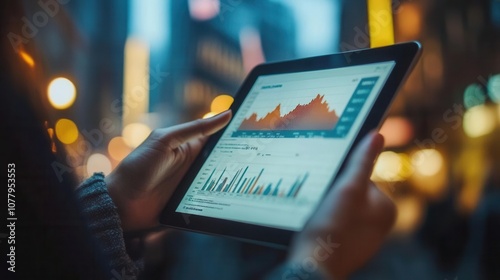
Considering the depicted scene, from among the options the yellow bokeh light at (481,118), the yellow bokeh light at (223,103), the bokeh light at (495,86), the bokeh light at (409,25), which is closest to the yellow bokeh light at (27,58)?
the yellow bokeh light at (223,103)

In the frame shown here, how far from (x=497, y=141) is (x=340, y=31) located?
4.64 feet

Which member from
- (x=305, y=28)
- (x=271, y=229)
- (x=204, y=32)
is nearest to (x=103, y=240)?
(x=271, y=229)

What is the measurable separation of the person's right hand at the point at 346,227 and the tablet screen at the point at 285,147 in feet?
0.06

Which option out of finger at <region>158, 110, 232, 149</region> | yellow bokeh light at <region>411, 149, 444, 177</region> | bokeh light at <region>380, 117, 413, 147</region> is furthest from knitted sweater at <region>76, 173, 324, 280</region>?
bokeh light at <region>380, 117, 413, 147</region>

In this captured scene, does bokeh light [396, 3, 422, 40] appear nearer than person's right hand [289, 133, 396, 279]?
No

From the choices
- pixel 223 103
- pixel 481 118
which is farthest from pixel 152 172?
pixel 223 103

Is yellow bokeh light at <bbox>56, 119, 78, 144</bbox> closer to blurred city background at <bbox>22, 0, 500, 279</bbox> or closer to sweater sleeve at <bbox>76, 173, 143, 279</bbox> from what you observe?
A: blurred city background at <bbox>22, 0, 500, 279</bbox>

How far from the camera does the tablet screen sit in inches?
18.7

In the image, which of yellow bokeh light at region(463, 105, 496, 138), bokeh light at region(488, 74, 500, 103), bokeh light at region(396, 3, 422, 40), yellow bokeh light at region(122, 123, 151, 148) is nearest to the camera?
bokeh light at region(488, 74, 500, 103)

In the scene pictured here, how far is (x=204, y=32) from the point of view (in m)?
11.2

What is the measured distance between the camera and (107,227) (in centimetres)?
59

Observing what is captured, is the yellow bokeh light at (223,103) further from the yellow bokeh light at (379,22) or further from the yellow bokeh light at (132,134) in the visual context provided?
the yellow bokeh light at (132,134)

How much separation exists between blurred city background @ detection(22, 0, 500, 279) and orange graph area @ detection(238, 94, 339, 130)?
72mm

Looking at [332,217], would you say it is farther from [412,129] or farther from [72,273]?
[412,129]
